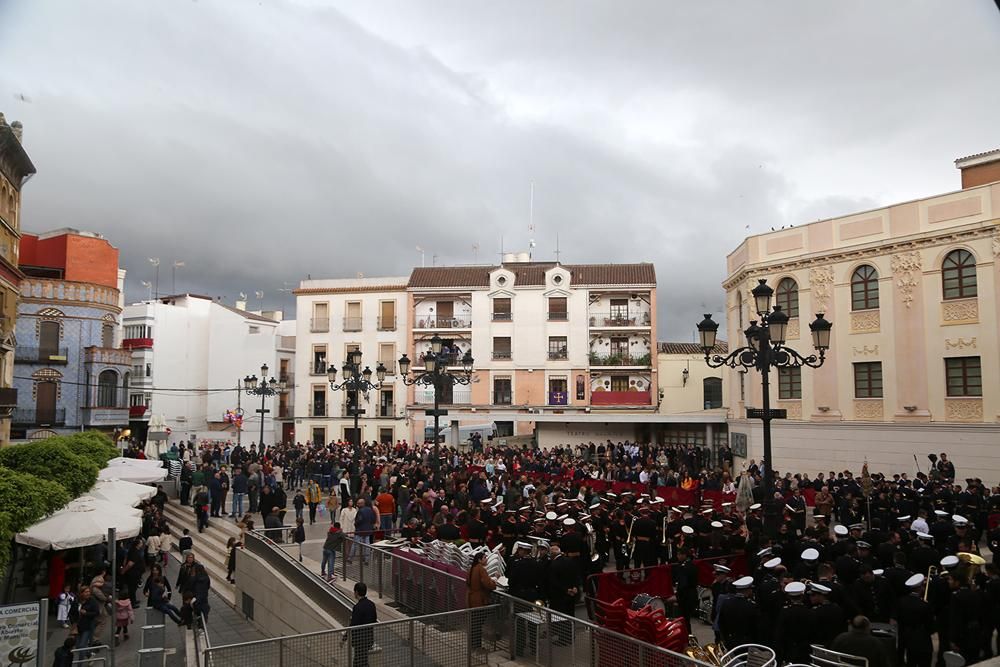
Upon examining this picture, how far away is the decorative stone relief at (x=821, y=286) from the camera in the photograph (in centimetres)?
2953

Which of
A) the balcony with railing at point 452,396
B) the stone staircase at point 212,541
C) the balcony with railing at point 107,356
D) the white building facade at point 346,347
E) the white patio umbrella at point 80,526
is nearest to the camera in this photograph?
the white patio umbrella at point 80,526

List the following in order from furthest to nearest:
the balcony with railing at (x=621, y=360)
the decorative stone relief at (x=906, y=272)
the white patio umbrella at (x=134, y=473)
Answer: the balcony with railing at (x=621, y=360)
the decorative stone relief at (x=906, y=272)
the white patio umbrella at (x=134, y=473)

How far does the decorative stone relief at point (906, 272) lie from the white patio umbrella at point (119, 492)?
25.3 m

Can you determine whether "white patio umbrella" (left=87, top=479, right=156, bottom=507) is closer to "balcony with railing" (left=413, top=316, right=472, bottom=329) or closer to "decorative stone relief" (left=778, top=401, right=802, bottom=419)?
"decorative stone relief" (left=778, top=401, right=802, bottom=419)

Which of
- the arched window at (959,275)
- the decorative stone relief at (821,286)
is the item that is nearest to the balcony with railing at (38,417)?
the decorative stone relief at (821,286)

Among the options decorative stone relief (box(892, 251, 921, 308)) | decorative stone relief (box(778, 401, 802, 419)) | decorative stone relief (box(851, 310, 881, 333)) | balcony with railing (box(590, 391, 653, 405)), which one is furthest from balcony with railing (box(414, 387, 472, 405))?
decorative stone relief (box(892, 251, 921, 308))

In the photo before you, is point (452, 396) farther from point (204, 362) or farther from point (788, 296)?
point (788, 296)

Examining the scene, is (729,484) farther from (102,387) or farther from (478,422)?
(102,387)

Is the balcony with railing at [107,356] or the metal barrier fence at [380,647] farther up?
the balcony with railing at [107,356]

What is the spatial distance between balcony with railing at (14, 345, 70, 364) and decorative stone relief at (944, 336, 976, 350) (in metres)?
45.2

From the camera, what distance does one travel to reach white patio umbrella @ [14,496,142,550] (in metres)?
13.5

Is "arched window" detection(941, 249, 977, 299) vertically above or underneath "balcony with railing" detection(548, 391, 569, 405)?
above

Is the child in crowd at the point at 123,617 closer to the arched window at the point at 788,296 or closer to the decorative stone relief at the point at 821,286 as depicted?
the arched window at the point at 788,296

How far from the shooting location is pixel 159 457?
3800 centimetres
